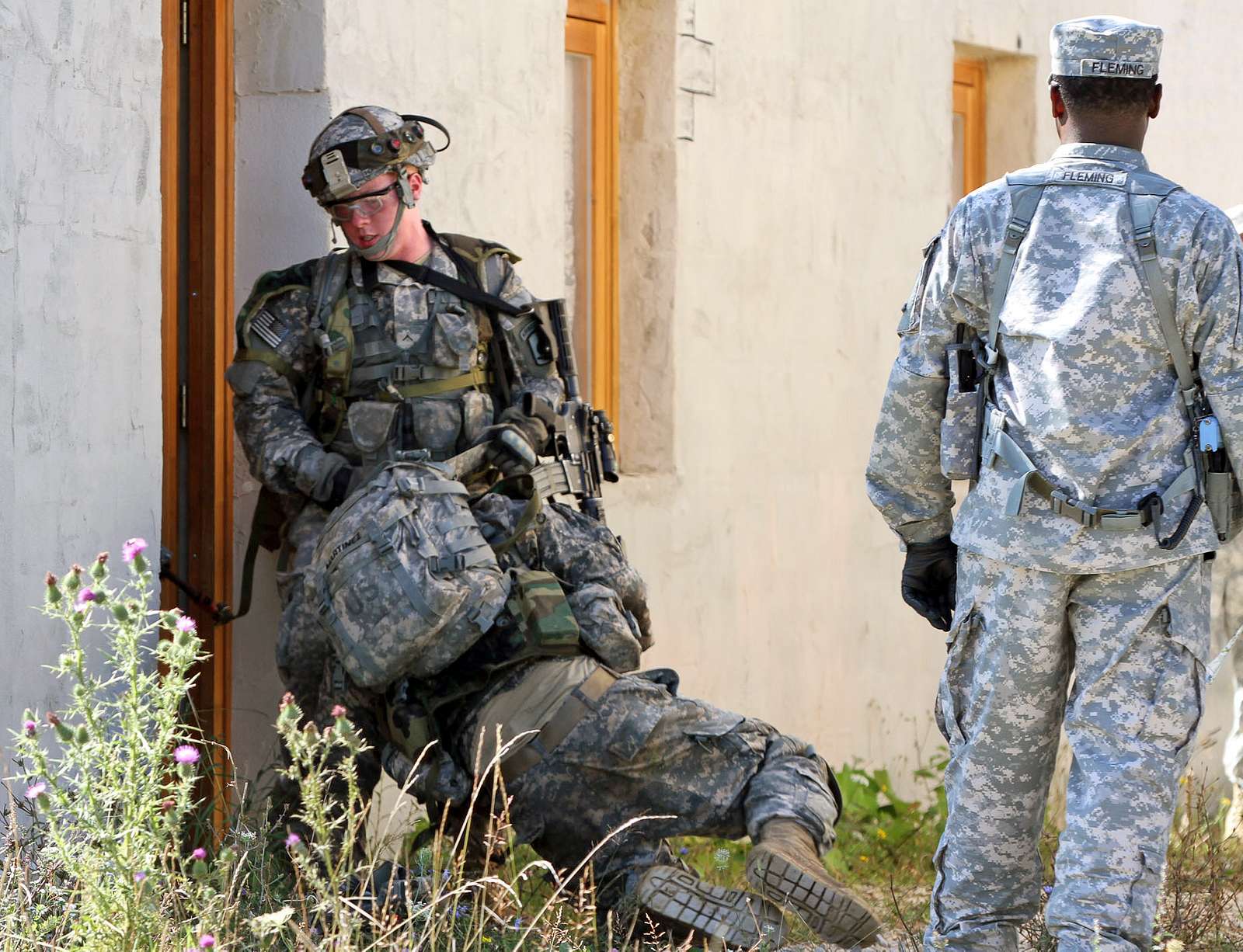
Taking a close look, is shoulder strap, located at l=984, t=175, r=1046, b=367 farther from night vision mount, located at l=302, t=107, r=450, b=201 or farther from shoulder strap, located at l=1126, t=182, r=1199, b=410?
night vision mount, located at l=302, t=107, r=450, b=201

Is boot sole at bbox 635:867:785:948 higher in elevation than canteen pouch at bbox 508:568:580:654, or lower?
lower

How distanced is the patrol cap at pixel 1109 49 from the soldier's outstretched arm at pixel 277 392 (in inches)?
83.7

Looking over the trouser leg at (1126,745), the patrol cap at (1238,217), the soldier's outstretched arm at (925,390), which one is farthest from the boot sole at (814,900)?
the patrol cap at (1238,217)

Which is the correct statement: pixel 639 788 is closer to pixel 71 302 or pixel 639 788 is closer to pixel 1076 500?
pixel 1076 500

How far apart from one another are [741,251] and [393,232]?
2238mm

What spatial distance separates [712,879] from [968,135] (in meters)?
4.27

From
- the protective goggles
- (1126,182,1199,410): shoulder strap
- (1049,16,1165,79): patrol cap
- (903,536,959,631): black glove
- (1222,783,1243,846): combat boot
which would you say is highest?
(1049,16,1165,79): patrol cap

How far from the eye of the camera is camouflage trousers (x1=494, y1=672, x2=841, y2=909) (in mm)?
4395

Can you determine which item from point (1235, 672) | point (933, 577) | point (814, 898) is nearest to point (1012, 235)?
point (933, 577)

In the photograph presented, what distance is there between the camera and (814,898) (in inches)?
154

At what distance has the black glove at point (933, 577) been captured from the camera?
392 cm

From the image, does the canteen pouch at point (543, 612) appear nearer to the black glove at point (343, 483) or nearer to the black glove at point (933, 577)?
the black glove at point (343, 483)

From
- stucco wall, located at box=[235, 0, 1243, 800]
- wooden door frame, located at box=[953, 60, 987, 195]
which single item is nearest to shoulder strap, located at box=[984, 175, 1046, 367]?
stucco wall, located at box=[235, 0, 1243, 800]

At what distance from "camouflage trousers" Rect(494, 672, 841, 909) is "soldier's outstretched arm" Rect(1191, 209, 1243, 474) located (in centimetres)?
143
